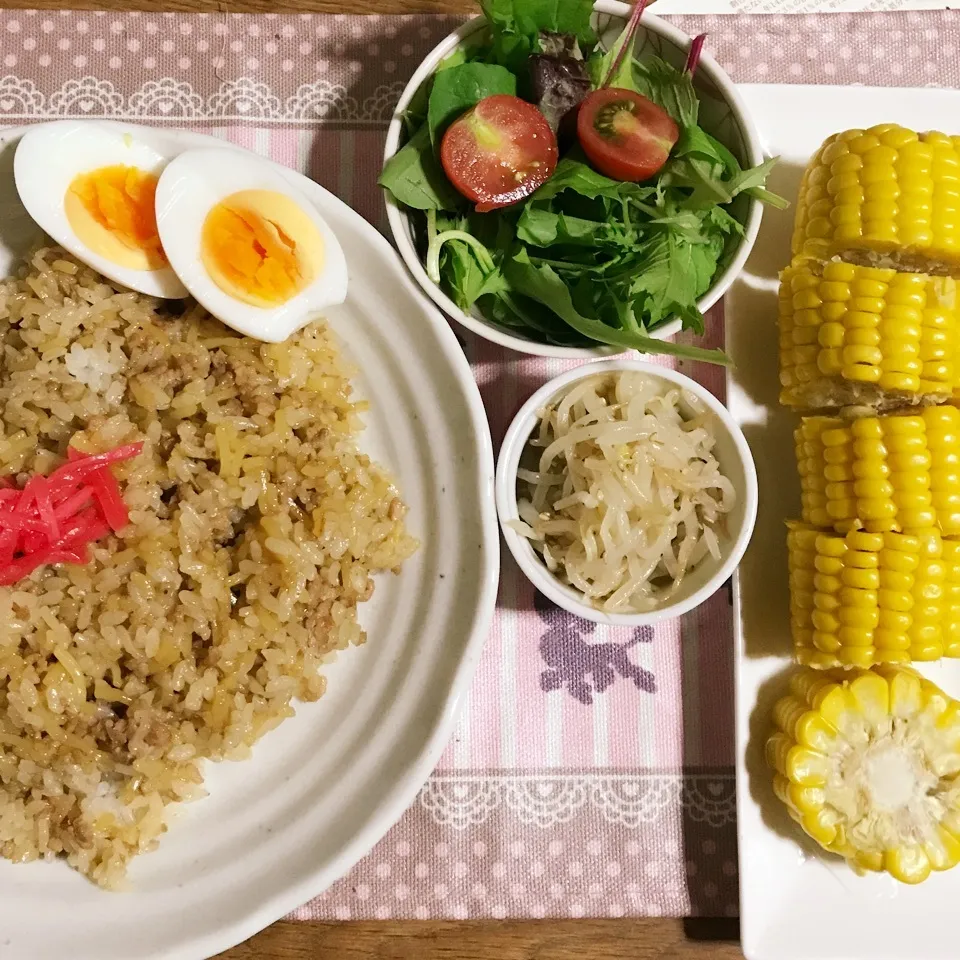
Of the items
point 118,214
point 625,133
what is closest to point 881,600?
point 625,133

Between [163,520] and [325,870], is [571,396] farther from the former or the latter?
[325,870]

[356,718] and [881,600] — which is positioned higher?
[881,600]

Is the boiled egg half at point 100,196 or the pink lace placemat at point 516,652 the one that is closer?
the boiled egg half at point 100,196

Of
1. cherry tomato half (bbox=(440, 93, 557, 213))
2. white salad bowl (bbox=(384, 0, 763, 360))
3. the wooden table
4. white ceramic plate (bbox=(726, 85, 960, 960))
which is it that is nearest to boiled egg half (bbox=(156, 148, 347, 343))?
white salad bowl (bbox=(384, 0, 763, 360))

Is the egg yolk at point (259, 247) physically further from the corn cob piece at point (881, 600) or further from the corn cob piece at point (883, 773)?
the corn cob piece at point (883, 773)

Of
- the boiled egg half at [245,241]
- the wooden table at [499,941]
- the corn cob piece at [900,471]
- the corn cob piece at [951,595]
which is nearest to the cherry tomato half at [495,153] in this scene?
the boiled egg half at [245,241]

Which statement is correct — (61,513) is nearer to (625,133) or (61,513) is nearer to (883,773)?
(625,133)

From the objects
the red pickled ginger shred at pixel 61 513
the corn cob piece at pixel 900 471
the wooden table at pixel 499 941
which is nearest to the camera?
the red pickled ginger shred at pixel 61 513
